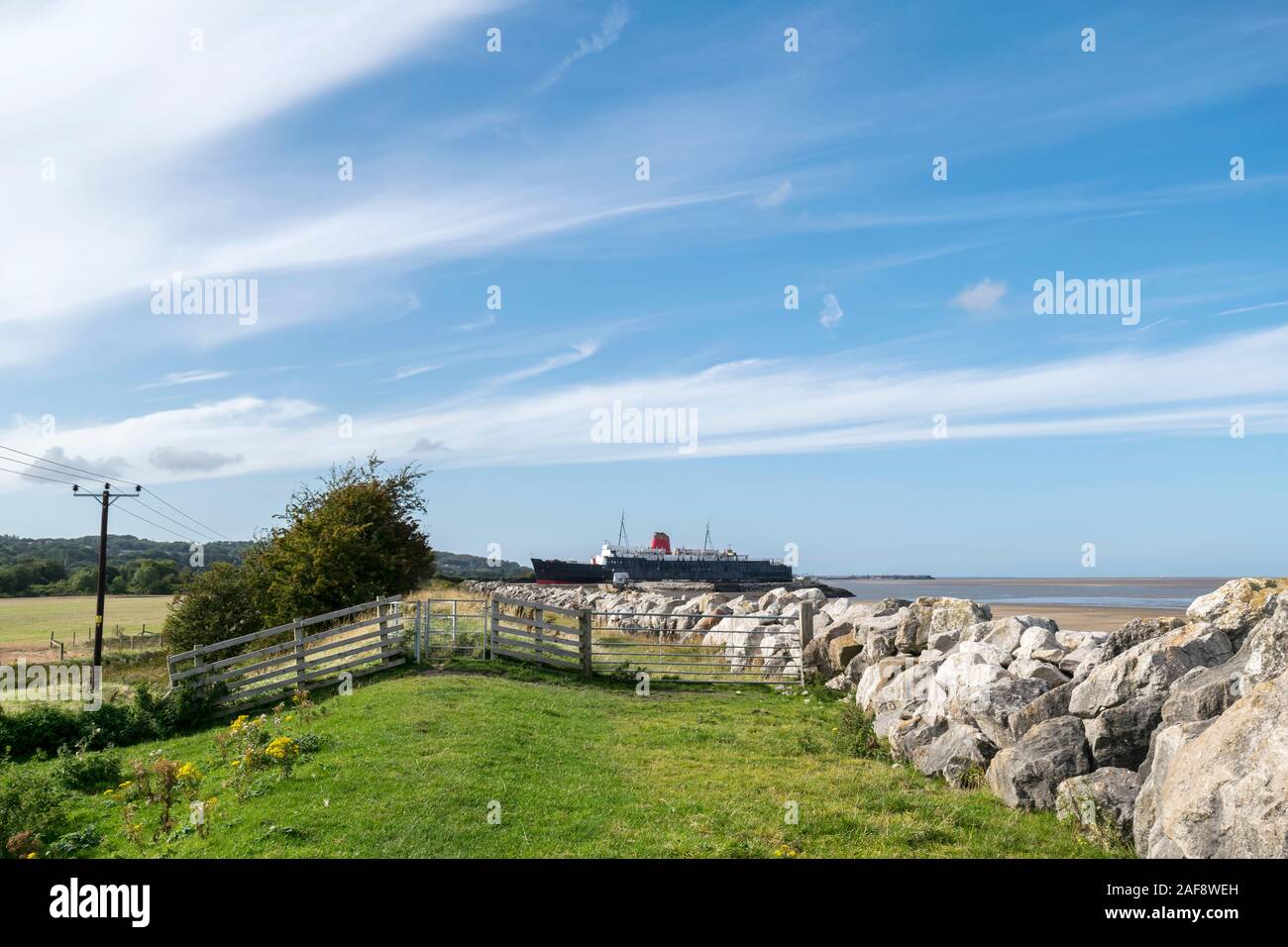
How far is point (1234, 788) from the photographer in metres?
6.73

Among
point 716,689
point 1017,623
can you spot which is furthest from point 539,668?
point 1017,623

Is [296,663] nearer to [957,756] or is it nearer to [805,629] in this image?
[805,629]

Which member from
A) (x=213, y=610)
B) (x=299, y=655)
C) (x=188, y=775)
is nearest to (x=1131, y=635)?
(x=188, y=775)

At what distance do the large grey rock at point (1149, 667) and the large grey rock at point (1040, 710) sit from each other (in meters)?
0.14

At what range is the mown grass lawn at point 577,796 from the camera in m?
8.59

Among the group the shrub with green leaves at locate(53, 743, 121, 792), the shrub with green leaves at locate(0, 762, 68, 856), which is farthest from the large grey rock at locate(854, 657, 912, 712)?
the shrub with green leaves at locate(53, 743, 121, 792)

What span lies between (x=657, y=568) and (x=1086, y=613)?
53462mm

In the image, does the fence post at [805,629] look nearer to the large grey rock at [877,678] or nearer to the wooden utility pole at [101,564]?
the large grey rock at [877,678]

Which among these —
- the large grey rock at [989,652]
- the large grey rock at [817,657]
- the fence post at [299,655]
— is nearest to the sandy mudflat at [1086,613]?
the large grey rock at [817,657]

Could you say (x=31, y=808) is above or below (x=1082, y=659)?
below

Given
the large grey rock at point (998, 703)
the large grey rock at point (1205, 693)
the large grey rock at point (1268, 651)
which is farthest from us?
the large grey rock at point (998, 703)

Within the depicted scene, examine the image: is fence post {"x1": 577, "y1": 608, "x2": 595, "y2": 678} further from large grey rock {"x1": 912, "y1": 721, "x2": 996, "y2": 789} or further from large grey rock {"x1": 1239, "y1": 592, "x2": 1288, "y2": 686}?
large grey rock {"x1": 1239, "y1": 592, "x2": 1288, "y2": 686}
